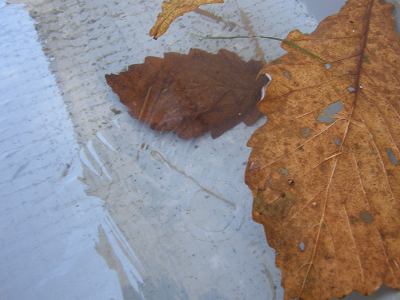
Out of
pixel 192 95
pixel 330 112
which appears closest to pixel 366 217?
pixel 330 112

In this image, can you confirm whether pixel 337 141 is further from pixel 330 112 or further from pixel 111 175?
pixel 111 175

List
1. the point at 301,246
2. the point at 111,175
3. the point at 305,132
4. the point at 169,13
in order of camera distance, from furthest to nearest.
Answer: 1. the point at 169,13
2. the point at 111,175
3. the point at 305,132
4. the point at 301,246

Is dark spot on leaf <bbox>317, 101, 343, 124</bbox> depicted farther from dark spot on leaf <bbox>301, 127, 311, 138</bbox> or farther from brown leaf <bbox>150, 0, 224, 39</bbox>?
brown leaf <bbox>150, 0, 224, 39</bbox>

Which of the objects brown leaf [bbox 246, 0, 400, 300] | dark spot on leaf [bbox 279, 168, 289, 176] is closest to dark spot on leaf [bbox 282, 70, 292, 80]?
brown leaf [bbox 246, 0, 400, 300]

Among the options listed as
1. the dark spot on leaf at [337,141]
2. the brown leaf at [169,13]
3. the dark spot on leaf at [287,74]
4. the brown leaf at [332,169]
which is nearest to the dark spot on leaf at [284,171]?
the brown leaf at [332,169]

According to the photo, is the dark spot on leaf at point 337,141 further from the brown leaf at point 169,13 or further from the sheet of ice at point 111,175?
the brown leaf at point 169,13

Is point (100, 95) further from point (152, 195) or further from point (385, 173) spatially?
point (385, 173)
